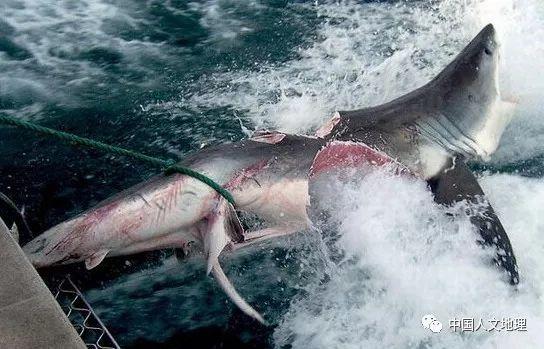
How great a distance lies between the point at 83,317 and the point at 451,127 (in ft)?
8.52

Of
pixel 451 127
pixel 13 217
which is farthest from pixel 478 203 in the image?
pixel 13 217

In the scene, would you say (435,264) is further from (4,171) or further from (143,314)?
(4,171)

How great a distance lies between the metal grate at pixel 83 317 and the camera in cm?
286

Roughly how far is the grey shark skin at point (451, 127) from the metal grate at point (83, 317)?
5.21ft

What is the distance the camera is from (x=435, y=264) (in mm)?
3625

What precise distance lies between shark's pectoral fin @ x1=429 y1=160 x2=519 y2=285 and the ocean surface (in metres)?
0.07

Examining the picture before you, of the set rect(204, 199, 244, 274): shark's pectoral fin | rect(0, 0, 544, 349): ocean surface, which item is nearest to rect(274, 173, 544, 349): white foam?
rect(0, 0, 544, 349): ocean surface

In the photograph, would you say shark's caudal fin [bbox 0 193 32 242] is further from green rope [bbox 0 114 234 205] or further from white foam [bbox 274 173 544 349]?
white foam [bbox 274 173 544 349]

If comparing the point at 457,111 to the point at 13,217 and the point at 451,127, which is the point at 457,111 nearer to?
the point at 451,127

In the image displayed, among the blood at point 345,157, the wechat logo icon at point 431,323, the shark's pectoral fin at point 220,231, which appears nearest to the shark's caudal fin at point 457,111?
the blood at point 345,157

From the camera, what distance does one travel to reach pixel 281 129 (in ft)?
15.9

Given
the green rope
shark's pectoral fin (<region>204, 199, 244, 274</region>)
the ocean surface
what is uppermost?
the green rope

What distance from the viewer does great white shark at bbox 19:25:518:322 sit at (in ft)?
9.77

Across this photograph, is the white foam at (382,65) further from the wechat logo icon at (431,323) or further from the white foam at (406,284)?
the wechat logo icon at (431,323)
